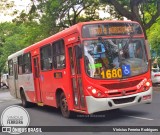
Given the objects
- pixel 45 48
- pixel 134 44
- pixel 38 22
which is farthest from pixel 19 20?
pixel 134 44

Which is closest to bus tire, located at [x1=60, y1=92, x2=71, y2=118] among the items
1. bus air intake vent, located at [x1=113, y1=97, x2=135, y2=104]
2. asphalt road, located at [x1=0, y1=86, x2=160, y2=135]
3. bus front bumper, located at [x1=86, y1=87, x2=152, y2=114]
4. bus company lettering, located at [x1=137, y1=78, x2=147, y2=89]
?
asphalt road, located at [x1=0, y1=86, x2=160, y2=135]

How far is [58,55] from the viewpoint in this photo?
12.8 metres

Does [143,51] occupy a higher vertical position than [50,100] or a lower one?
higher

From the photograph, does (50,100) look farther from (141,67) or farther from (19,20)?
(19,20)

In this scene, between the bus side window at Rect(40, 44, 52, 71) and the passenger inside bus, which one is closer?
the passenger inside bus

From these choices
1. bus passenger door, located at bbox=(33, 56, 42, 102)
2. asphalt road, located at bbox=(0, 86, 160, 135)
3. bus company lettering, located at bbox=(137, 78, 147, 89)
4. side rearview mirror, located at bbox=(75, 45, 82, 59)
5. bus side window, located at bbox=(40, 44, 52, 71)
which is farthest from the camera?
bus passenger door, located at bbox=(33, 56, 42, 102)

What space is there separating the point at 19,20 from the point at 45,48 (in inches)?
738

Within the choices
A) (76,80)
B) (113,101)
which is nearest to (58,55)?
(76,80)

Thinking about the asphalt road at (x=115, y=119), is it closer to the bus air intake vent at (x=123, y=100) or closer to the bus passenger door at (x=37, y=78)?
the bus air intake vent at (x=123, y=100)

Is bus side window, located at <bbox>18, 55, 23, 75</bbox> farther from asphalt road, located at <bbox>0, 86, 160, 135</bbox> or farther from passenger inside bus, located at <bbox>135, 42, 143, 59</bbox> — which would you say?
passenger inside bus, located at <bbox>135, 42, 143, 59</bbox>

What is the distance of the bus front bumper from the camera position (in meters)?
10.6

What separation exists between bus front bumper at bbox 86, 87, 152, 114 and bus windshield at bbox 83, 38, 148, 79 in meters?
0.63

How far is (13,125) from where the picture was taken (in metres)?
7.70

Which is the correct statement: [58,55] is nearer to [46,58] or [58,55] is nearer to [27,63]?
[46,58]
